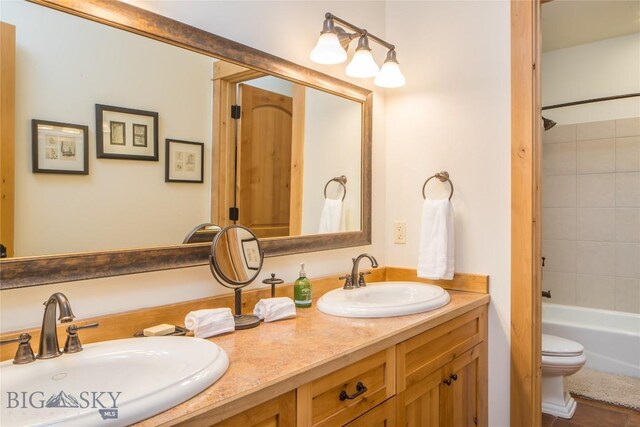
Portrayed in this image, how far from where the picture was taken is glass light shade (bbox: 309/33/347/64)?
1.63 meters

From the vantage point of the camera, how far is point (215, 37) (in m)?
1.39

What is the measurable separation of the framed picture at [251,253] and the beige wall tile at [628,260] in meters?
2.99

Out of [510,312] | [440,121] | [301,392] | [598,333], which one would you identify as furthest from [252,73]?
[598,333]

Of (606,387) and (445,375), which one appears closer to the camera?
(445,375)

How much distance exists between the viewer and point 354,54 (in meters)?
1.85

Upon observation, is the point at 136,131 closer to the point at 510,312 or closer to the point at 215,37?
the point at 215,37

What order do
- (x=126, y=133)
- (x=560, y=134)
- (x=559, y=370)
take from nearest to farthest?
(x=126, y=133) < (x=559, y=370) < (x=560, y=134)

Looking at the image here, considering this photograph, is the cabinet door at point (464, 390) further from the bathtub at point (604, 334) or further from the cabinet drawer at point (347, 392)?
the bathtub at point (604, 334)

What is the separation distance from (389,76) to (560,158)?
221cm

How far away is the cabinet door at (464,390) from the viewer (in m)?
1.58

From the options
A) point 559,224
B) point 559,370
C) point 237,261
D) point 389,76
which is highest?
point 389,76

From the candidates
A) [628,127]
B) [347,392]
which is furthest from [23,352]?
[628,127]

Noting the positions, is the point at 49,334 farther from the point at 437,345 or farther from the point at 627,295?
the point at 627,295

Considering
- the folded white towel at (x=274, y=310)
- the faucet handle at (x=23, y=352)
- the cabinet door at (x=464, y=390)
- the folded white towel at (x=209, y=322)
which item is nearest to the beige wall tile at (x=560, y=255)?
the cabinet door at (x=464, y=390)
